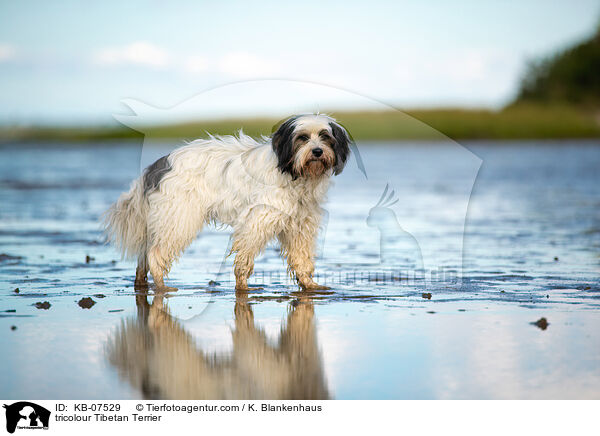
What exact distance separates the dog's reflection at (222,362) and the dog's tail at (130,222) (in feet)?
5.52

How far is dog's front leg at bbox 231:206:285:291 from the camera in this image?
7.05m

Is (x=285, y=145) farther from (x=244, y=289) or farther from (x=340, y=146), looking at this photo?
(x=244, y=289)

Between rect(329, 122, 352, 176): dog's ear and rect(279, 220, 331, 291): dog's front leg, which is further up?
rect(329, 122, 352, 176): dog's ear

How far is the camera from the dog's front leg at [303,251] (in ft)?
23.8

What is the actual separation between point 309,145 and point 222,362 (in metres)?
2.26

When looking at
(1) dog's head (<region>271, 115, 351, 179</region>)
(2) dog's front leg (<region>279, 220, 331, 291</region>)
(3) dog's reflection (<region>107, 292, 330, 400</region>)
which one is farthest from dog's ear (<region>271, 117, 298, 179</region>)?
(3) dog's reflection (<region>107, 292, 330, 400</region>)

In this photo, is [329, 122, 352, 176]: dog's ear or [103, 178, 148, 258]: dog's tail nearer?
[329, 122, 352, 176]: dog's ear

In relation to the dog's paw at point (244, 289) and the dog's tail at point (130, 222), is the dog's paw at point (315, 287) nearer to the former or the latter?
the dog's paw at point (244, 289)

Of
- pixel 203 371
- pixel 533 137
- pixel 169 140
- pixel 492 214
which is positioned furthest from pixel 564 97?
pixel 203 371

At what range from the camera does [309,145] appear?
6.61 meters

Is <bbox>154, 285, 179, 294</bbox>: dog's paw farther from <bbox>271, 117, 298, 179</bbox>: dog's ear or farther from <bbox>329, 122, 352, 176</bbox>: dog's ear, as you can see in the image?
<bbox>329, 122, 352, 176</bbox>: dog's ear
